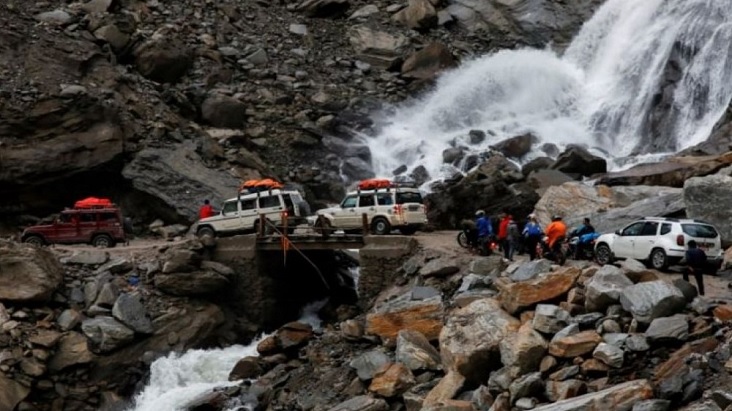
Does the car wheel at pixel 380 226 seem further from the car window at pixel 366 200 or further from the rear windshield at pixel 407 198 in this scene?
the rear windshield at pixel 407 198

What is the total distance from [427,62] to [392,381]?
34588 millimetres

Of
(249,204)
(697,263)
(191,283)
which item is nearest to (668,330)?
(697,263)

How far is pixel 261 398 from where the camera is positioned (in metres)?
24.0

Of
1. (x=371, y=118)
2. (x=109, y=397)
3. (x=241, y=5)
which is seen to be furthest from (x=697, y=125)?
(x=109, y=397)

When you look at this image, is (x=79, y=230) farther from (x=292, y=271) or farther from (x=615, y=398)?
(x=615, y=398)

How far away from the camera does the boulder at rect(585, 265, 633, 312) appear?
18969 millimetres

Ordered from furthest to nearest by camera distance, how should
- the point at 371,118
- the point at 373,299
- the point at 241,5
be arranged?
the point at 241,5, the point at 371,118, the point at 373,299

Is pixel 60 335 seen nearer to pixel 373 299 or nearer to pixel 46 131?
pixel 373 299

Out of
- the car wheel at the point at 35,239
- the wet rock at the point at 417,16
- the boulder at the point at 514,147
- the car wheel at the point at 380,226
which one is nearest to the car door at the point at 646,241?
the car wheel at the point at 380,226

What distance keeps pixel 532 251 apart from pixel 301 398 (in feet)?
25.6

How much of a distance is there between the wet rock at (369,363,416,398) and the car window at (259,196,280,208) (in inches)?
A: 517

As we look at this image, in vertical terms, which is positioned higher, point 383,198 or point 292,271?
point 383,198

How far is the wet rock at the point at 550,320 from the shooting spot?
18953 mm

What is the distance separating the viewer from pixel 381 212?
1247 inches
